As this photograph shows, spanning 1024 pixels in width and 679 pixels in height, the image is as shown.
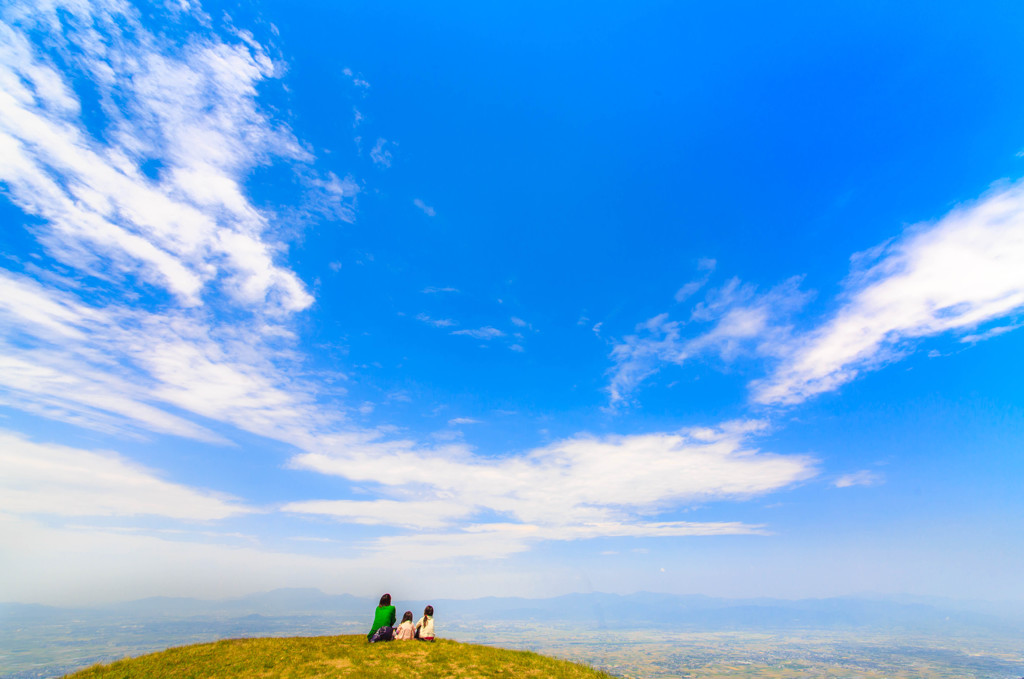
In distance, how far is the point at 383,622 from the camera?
78.9 feet

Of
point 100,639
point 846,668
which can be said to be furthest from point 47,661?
point 846,668

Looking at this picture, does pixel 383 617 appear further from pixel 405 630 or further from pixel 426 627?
pixel 426 627

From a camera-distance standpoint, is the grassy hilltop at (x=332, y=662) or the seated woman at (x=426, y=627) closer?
the grassy hilltop at (x=332, y=662)

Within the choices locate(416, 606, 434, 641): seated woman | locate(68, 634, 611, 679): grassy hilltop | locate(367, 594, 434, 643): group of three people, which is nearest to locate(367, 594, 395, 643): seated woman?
locate(367, 594, 434, 643): group of three people

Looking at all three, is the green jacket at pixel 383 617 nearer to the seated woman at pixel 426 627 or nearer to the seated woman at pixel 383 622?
the seated woman at pixel 383 622

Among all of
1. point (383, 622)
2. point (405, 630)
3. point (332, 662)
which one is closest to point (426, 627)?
point (405, 630)

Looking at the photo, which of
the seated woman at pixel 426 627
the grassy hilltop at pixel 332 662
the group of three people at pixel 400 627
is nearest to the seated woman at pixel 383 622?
the group of three people at pixel 400 627

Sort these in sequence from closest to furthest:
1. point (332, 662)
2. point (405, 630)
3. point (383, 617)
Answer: point (332, 662), point (405, 630), point (383, 617)

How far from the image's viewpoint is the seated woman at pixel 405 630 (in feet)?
77.3

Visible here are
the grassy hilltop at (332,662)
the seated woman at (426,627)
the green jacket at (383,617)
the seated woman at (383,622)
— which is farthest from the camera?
the green jacket at (383,617)

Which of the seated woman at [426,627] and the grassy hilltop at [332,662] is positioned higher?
the seated woman at [426,627]

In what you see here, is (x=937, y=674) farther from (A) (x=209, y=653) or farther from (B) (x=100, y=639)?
(B) (x=100, y=639)

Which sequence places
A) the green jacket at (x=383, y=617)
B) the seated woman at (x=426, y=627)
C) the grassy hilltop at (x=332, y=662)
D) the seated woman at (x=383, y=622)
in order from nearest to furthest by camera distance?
the grassy hilltop at (x=332, y=662)
the seated woman at (x=383, y=622)
the seated woman at (x=426, y=627)
the green jacket at (x=383, y=617)

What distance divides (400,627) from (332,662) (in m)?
4.79
